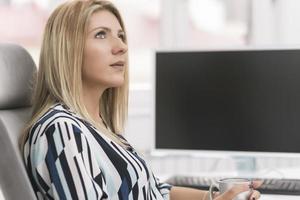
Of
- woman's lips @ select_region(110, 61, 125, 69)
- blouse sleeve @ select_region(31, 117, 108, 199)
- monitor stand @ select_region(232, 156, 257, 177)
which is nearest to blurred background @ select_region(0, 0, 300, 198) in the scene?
monitor stand @ select_region(232, 156, 257, 177)

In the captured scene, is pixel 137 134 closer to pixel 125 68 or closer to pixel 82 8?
pixel 125 68

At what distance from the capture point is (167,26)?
3.18 meters

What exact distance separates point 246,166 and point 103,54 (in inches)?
34.5

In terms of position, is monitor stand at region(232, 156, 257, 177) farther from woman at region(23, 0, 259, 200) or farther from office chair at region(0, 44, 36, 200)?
office chair at region(0, 44, 36, 200)

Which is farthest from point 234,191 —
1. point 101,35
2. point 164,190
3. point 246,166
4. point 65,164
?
point 246,166

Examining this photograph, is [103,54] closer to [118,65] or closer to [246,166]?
[118,65]

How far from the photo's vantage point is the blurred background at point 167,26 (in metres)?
3.02

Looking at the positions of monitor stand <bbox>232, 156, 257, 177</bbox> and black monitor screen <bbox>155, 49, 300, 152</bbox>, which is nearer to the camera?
black monitor screen <bbox>155, 49, 300, 152</bbox>

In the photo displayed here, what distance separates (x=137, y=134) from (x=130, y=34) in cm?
59

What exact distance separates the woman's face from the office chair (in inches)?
5.8

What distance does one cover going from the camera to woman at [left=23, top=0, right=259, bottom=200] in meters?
1.25

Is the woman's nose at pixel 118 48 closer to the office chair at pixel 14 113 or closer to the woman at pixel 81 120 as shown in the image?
the woman at pixel 81 120

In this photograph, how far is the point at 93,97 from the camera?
5.08 ft

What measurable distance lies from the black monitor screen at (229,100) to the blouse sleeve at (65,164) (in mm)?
722
